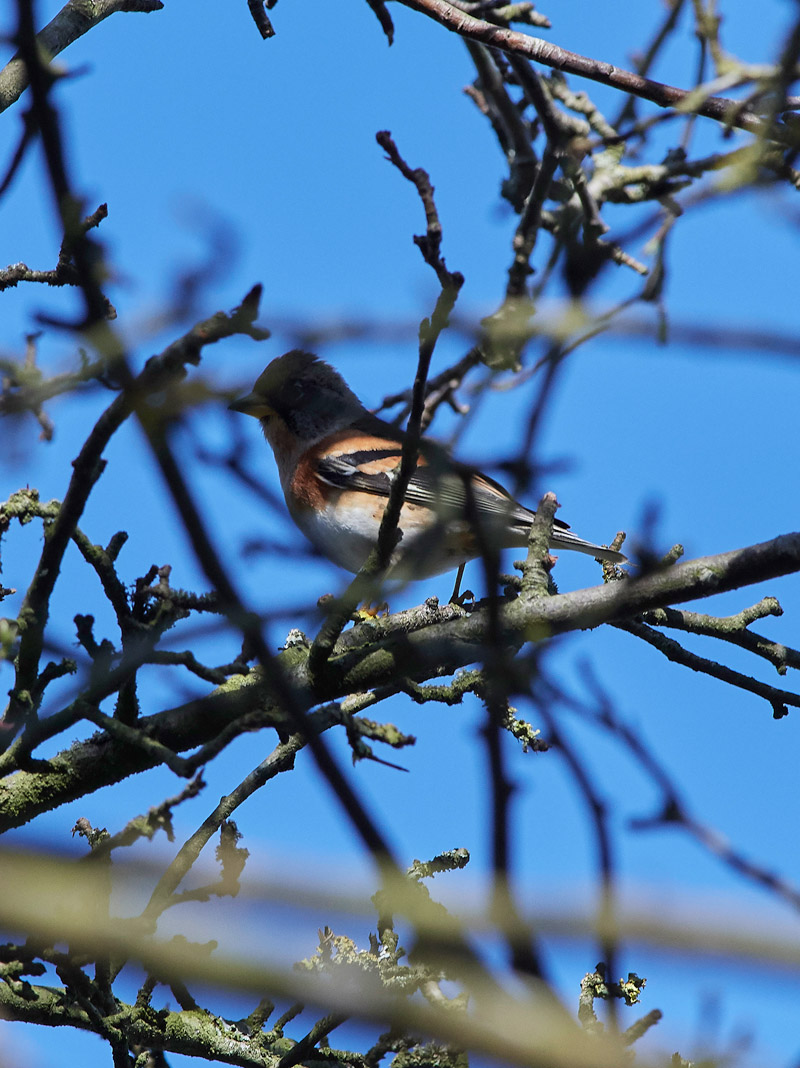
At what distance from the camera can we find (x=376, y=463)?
6.79 metres

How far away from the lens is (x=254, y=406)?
7418 mm

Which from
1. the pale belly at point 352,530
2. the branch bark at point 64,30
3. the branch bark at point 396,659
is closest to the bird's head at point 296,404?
the pale belly at point 352,530

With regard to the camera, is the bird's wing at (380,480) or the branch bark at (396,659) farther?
the bird's wing at (380,480)

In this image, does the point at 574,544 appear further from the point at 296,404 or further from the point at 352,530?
the point at 296,404

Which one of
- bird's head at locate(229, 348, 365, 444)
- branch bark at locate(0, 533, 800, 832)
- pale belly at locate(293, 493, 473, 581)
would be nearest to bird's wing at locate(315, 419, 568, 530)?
pale belly at locate(293, 493, 473, 581)

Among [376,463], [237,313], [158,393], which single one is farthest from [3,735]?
[376,463]

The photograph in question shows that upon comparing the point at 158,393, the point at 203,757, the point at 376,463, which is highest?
the point at 376,463

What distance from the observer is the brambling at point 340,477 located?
19.4ft

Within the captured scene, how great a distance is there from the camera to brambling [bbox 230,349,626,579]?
19.4 ft

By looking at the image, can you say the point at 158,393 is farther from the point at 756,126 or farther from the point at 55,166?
the point at 756,126

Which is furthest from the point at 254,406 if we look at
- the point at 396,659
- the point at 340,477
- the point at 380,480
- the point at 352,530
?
the point at 396,659

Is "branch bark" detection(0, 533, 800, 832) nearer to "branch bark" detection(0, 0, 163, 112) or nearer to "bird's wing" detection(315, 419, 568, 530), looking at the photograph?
"bird's wing" detection(315, 419, 568, 530)

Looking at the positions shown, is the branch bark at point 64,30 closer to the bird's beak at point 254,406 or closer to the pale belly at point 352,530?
the bird's beak at point 254,406

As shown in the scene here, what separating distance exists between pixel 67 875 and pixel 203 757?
1056 millimetres
